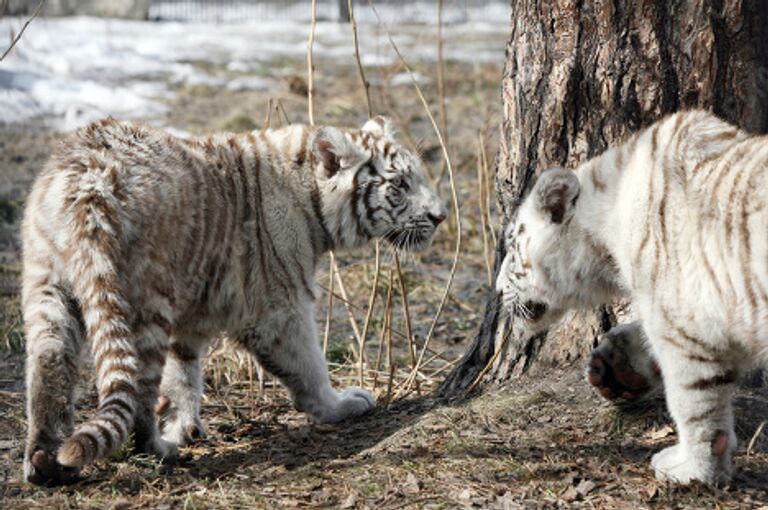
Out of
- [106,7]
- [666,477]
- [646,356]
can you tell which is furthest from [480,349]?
[106,7]

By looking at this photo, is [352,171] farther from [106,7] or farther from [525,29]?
[106,7]

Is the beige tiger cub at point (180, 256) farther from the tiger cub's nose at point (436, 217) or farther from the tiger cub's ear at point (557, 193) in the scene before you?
the tiger cub's ear at point (557, 193)

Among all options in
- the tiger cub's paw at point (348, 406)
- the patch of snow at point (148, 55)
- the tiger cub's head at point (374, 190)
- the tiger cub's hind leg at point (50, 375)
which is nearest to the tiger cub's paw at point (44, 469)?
the tiger cub's hind leg at point (50, 375)

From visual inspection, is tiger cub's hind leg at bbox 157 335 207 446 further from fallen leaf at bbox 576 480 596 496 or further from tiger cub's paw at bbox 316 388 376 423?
fallen leaf at bbox 576 480 596 496

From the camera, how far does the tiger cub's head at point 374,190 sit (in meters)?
5.29

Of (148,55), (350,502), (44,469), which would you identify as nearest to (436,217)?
(350,502)

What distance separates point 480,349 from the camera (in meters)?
5.17

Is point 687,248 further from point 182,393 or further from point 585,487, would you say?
point 182,393

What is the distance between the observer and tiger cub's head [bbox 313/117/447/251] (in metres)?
5.29

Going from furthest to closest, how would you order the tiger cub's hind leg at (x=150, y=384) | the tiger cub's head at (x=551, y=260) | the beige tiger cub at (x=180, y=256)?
the tiger cub's head at (x=551, y=260) → the tiger cub's hind leg at (x=150, y=384) → the beige tiger cub at (x=180, y=256)

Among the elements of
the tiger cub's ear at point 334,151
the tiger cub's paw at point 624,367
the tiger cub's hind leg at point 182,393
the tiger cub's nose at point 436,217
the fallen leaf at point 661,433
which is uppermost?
the tiger cub's ear at point 334,151

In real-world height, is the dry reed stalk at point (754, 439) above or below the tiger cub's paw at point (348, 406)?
above

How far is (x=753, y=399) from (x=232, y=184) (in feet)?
7.58

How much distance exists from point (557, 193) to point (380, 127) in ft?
4.47
